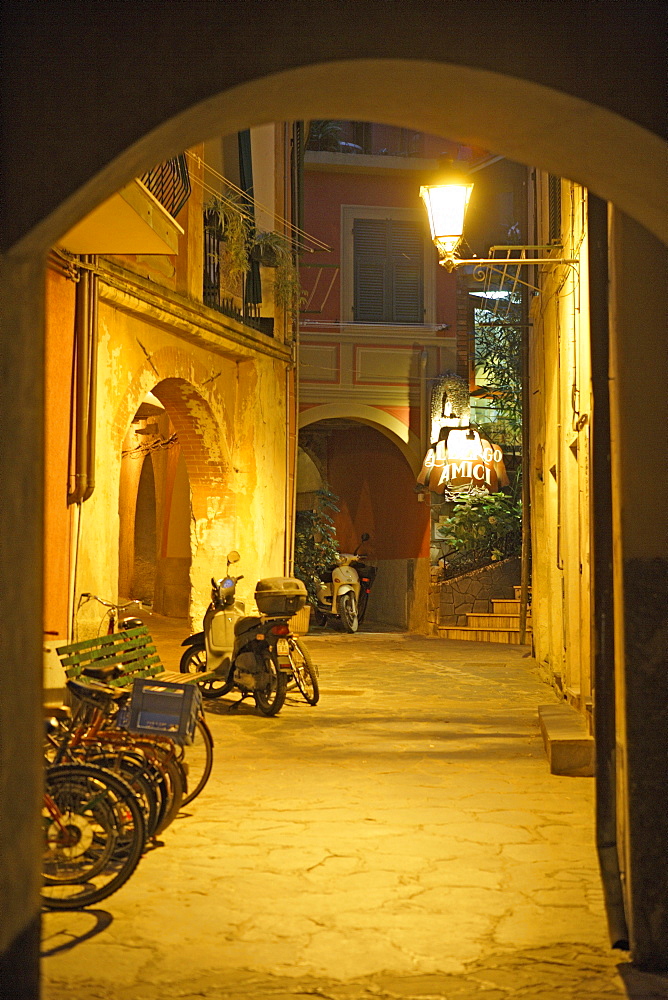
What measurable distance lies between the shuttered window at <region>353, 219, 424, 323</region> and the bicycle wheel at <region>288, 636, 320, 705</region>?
37.1 feet

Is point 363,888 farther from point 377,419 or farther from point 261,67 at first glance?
point 377,419

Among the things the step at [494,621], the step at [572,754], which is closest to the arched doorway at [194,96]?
the step at [572,754]

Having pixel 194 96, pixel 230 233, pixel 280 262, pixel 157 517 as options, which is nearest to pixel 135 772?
pixel 194 96

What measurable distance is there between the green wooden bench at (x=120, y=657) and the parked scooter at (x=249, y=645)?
191 cm

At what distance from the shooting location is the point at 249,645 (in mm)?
9570

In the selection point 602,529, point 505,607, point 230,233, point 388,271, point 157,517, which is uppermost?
point 388,271

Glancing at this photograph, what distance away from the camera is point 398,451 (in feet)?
72.5

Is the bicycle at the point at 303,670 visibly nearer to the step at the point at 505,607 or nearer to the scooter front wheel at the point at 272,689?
the scooter front wheel at the point at 272,689

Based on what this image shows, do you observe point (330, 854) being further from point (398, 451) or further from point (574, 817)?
point (398, 451)

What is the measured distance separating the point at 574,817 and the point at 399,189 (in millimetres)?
16545

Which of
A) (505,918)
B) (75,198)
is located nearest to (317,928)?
(505,918)

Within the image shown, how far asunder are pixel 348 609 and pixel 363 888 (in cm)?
1399

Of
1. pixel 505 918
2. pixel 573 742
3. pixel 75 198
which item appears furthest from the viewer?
pixel 573 742

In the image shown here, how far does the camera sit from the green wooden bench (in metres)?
6.08
